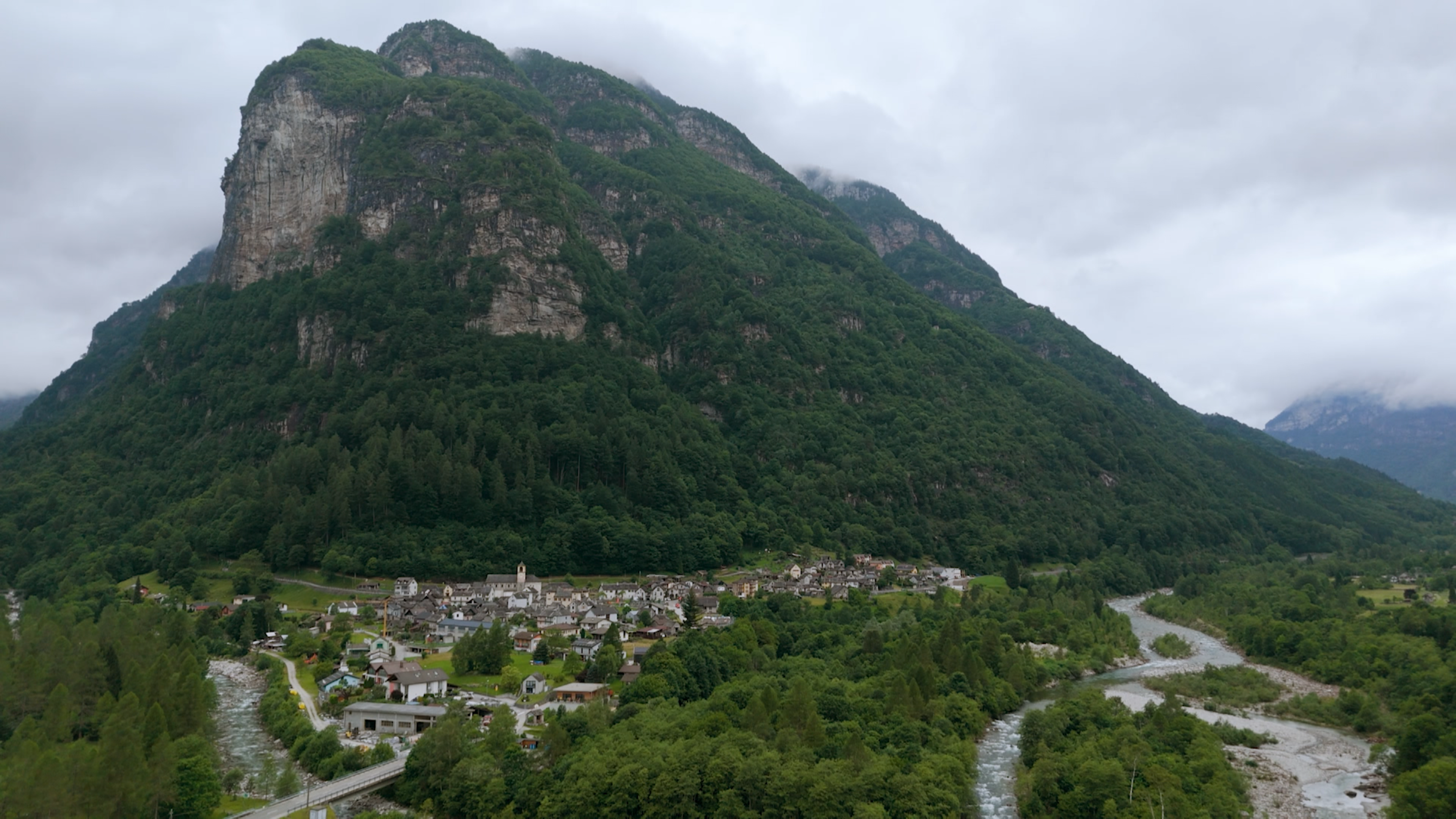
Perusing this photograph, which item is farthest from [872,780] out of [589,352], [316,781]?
[589,352]

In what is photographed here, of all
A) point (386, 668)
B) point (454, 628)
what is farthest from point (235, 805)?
point (454, 628)

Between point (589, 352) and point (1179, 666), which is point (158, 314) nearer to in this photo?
point (589, 352)

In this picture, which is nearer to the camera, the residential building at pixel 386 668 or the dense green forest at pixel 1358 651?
the dense green forest at pixel 1358 651

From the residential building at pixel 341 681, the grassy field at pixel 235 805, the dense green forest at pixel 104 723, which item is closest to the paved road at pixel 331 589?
the dense green forest at pixel 104 723

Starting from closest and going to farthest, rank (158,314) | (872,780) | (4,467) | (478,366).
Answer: (872,780) → (478,366) → (4,467) → (158,314)

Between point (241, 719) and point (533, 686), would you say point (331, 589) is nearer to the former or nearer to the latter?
point (241, 719)

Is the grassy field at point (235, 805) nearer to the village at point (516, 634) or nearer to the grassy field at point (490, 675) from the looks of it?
the village at point (516, 634)
